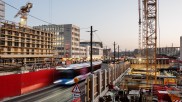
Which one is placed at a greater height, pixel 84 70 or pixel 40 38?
pixel 40 38

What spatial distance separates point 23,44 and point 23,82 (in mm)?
53005

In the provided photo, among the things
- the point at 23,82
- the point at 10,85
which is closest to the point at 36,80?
the point at 23,82

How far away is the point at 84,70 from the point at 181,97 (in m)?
23.5

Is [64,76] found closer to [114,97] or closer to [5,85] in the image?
[5,85]

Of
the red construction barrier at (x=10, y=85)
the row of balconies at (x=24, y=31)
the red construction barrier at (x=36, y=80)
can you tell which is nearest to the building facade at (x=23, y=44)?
the row of balconies at (x=24, y=31)

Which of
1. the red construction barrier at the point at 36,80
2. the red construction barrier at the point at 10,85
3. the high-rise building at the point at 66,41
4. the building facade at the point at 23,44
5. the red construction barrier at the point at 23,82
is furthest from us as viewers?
the high-rise building at the point at 66,41

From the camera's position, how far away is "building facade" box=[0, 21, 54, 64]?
230 ft

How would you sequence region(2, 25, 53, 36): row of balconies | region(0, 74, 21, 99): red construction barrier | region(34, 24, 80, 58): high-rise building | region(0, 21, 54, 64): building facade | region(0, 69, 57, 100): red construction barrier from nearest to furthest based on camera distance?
region(0, 74, 21, 99): red construction barrier → region(0, 69, 57, 100): red construction barrier → region(0, 21, 54, 64): building facade → region(2, 25, 53, 36): row of balconies → region(34, 24, 80, 58): high-rise building

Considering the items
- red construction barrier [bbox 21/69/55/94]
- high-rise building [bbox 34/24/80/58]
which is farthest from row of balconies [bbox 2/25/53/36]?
red construction barrier [bbox 21/69/55/94]

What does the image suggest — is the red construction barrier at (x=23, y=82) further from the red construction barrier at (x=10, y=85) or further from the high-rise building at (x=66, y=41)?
the high-rise building at (x=66, y=41)

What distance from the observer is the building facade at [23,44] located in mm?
70062

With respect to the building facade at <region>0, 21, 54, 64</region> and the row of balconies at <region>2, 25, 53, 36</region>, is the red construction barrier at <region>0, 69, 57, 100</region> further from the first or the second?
the row of balconies at <region>2, 25, 53, 36</region>

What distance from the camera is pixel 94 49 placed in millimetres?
193000

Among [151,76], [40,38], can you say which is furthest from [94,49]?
[151,76]
